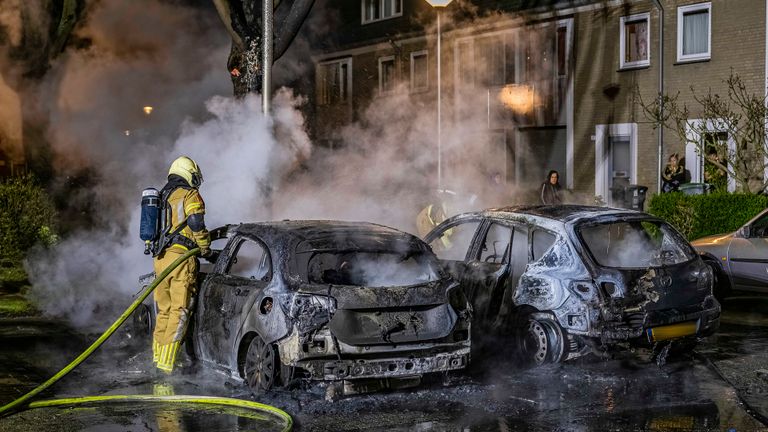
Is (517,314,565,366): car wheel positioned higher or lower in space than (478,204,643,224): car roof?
lower

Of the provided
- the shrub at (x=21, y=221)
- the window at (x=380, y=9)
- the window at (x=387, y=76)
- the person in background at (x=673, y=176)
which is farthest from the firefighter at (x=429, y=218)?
the window at (x=380, y=9)

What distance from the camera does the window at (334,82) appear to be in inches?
1265

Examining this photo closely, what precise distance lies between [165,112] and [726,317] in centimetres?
1120

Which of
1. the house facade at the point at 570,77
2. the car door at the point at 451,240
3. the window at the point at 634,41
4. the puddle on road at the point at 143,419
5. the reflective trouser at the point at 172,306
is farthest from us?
the window at the point at 634,41

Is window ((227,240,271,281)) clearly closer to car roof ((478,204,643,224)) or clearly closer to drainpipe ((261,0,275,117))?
car roof ((478,204,643,224))

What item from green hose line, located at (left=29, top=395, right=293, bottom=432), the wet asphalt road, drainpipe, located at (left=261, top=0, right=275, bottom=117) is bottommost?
the wet asphalt road

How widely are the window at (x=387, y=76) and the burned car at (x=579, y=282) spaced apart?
21989 millimetres

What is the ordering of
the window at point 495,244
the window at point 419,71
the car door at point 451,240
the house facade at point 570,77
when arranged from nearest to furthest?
the window at point 495,244, the car door at point 451,240, the house facade at point 570,77, the window at point 419,71

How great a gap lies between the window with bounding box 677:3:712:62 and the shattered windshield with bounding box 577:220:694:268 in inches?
603

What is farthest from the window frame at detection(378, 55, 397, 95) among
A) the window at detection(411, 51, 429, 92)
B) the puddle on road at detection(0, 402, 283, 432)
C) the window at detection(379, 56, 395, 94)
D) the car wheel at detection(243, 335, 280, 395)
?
the puddle on road at detection(0, 402, 283, 432)

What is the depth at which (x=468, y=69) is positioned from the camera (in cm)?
2723

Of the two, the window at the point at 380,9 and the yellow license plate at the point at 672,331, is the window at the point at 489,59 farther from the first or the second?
the yellow license plate at the point at 672,331

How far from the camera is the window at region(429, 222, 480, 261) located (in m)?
10.8

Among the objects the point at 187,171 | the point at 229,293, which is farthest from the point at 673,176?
the point at 229,293
